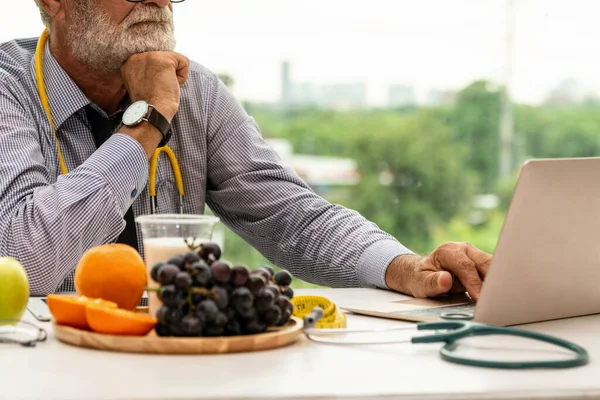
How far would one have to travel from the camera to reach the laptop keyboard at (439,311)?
1.22 metres

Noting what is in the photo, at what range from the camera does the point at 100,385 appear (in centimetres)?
83

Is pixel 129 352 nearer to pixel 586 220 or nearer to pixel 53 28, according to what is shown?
pixel 586 220

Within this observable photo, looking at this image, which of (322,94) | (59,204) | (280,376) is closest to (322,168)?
(322,94)

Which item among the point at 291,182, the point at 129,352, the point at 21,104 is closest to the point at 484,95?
the point at 291,182

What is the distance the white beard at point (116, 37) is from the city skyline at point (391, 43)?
1.65m

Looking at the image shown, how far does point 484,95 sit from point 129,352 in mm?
3651

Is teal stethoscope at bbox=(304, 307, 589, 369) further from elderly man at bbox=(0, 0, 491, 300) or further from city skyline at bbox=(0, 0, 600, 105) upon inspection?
city skyline at bbox=(0, 0, 600, 105)

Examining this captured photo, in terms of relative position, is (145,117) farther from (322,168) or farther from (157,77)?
(322,168)

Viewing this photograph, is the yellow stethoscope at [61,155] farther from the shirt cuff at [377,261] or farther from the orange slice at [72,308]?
the orange slice at [72,308]

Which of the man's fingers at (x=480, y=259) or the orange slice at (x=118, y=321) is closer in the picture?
the orange slice at (x=118, y=321)

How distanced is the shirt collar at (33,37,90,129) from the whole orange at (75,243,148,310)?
2.76 feet

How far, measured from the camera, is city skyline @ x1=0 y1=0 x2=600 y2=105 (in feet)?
12.4

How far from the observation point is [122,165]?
159 centimetres

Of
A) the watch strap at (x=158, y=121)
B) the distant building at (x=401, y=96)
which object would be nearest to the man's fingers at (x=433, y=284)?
the watch strap at (x=158, y=121)
